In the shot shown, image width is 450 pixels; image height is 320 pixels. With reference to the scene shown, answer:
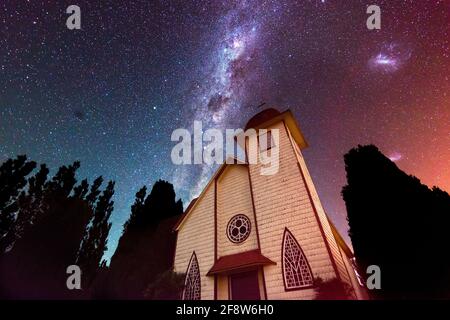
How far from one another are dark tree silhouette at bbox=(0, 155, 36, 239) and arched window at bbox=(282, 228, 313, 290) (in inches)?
859

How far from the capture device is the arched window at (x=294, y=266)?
433 inches

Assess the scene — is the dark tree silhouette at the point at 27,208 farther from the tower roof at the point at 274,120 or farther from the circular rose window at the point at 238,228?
the tower roof at the point at 274,120

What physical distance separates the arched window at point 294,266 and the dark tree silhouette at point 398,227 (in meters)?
4.23

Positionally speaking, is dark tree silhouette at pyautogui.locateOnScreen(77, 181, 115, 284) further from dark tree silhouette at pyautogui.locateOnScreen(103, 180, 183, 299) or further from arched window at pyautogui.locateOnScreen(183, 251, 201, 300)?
arched window at pyautogui.locateOnScreen(183, 251, 201, 300)

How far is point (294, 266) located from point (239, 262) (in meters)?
2.80

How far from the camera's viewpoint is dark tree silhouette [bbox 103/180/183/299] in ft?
51.0

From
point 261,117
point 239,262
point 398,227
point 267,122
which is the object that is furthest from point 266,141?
point 398,227

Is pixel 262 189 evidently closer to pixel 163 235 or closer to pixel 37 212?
pixel 163 235

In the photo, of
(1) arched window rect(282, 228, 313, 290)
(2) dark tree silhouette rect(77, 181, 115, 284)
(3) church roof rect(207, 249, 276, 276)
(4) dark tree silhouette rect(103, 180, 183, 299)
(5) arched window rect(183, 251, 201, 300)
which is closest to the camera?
(1) arched window rect(282, 228, 313, 290)

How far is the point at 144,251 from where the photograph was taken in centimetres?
1792

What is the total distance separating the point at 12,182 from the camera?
20.2 metres

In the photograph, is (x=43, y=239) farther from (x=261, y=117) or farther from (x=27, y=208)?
(x=261, y=117)

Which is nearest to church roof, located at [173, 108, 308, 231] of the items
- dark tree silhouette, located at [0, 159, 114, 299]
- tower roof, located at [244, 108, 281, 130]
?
tower roof, located at [244, 108, 281, 130]
